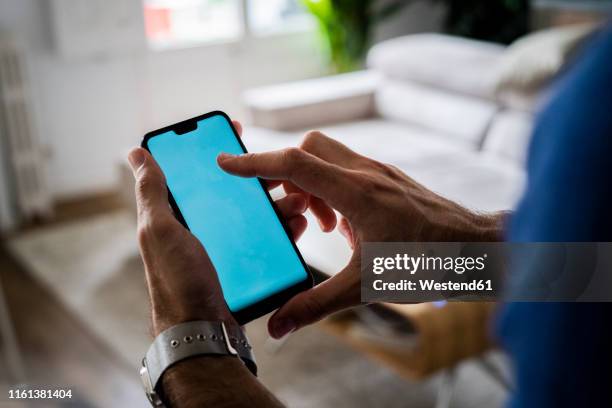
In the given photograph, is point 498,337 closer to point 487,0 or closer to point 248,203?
point 248,203

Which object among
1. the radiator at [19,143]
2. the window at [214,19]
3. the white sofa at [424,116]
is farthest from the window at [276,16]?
the radiator at [19,143]

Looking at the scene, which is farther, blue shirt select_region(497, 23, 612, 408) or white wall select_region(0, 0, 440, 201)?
white wall select_region(0, 0, 440, 201)

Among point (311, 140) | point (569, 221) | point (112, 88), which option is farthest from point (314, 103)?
point (569, 221)

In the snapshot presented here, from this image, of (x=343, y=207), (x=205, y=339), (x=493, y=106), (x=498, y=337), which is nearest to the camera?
(x=498, y=337)

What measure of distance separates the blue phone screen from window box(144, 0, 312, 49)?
304cm

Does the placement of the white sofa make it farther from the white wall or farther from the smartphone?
the smartphone

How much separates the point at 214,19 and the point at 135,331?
1963 millimetres

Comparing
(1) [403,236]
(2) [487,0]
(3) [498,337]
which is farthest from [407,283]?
(2) [487,0]

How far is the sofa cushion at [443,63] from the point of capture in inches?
117

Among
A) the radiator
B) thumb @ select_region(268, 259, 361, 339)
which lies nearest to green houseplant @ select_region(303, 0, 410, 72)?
the radiator

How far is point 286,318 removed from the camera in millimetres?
664

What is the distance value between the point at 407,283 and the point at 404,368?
1.09 m

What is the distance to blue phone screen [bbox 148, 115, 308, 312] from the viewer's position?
2.27 ft

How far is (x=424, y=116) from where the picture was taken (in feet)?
10.3
